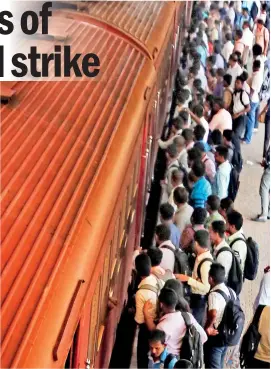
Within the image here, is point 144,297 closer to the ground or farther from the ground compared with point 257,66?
closer to the ground

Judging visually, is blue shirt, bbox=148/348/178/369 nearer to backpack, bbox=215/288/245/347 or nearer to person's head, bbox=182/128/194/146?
backpack, bbox=215/288/245/347

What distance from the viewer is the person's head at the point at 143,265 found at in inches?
194

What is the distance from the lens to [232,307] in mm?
4945

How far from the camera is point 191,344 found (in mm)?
4578

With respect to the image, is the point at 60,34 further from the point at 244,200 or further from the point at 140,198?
the point at 244,200

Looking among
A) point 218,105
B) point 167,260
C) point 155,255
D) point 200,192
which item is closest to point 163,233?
point 167,260

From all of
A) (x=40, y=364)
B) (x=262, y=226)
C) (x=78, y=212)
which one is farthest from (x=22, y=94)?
(x=262, y=226)

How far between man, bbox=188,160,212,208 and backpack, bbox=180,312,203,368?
6.87ft

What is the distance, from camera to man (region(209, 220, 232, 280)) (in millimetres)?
5488

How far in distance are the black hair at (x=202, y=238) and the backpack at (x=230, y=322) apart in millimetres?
450

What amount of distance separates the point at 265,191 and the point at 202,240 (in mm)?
3134

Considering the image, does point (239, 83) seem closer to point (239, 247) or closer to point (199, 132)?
point (199, 132)

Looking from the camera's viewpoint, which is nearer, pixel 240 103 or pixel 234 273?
pixel 234 273

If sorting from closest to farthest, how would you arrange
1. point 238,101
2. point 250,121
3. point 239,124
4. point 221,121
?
point 221,121, point 238,101, point 239,124, point 250,121
